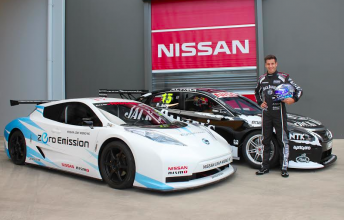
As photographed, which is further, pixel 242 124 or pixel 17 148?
pixel 17 148

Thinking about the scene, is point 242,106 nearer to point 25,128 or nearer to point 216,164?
point 216,164

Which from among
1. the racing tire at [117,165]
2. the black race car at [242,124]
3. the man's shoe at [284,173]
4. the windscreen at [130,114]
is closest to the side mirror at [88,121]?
the windscreen at [130,114]

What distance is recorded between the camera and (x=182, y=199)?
354cm

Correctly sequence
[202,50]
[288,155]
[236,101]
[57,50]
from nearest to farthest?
[288,155], [236,101], [202,50], [57,50]

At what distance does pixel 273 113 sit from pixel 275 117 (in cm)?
7

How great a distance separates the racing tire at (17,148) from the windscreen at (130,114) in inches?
66.6

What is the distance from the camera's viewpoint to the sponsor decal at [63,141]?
425 centimetres

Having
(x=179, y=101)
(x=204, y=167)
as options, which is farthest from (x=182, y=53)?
(x=204, y=167)

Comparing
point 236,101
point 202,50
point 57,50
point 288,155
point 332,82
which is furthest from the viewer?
point 57,50

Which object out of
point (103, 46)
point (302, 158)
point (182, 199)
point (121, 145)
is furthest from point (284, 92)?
point (103, 46)

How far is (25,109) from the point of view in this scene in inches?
395

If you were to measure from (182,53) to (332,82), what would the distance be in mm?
4251

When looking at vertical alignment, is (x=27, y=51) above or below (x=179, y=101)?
above

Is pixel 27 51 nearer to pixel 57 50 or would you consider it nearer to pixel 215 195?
pixel 57 50
